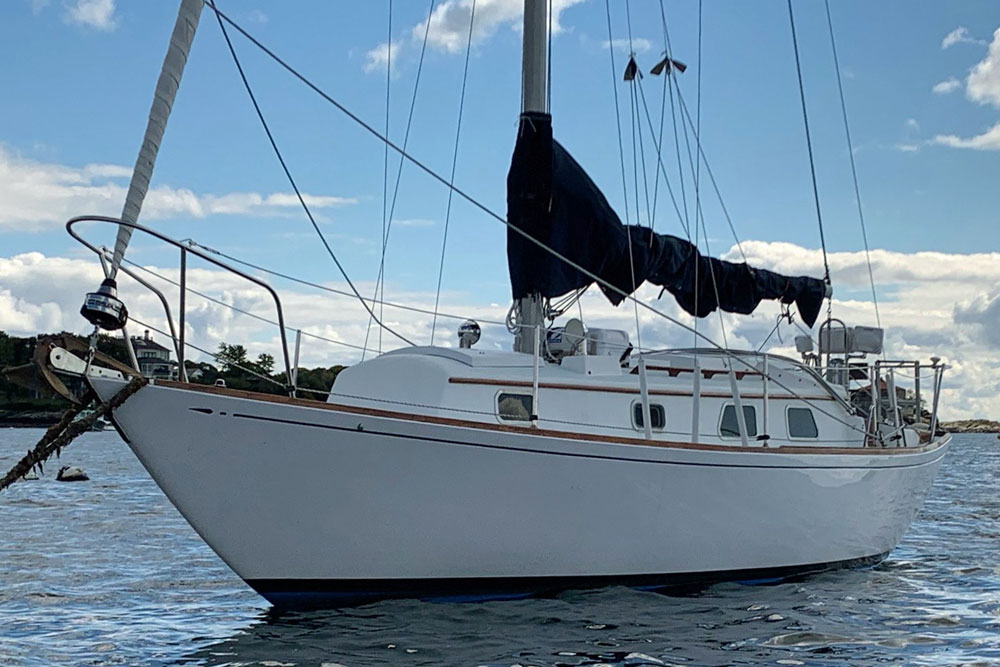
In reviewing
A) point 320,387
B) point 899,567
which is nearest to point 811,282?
point 899,567

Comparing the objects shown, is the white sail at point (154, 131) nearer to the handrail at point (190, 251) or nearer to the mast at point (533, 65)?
the handrail at point (190, 251)

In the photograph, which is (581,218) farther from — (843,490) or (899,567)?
(899,567)

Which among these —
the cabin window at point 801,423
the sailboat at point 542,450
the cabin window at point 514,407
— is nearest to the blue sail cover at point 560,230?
the sailboat at point 542,450

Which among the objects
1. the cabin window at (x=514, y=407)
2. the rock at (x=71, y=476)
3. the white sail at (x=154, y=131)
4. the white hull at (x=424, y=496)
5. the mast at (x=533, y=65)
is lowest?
the white hull at (x=424, y=496)

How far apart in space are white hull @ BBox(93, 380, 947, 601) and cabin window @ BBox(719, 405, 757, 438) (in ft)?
4.04

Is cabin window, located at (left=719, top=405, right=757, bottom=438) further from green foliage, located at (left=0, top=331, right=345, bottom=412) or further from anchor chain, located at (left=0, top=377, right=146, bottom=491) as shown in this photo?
anchor chain, located at (left=0, top=377, right=146, bottom=491)

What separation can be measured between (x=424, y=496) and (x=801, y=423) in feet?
18.3

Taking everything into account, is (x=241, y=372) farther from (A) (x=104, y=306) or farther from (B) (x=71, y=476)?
(B) (x=71, y=476)

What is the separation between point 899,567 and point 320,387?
25.5ft

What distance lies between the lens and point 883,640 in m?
8.92

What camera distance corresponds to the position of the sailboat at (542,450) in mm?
8281

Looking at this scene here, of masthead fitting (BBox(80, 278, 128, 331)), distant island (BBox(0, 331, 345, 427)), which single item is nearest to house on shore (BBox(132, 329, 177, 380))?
distant island (BBox(0, 331, 345, 427))

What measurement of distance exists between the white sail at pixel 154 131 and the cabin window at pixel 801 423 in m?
7.94

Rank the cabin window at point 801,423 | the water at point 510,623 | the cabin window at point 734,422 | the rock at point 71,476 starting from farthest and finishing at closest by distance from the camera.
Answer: the rock at point 71,476, the cabin window at point 801,423, the cabin window at point 734,422, the water at point 510,623
